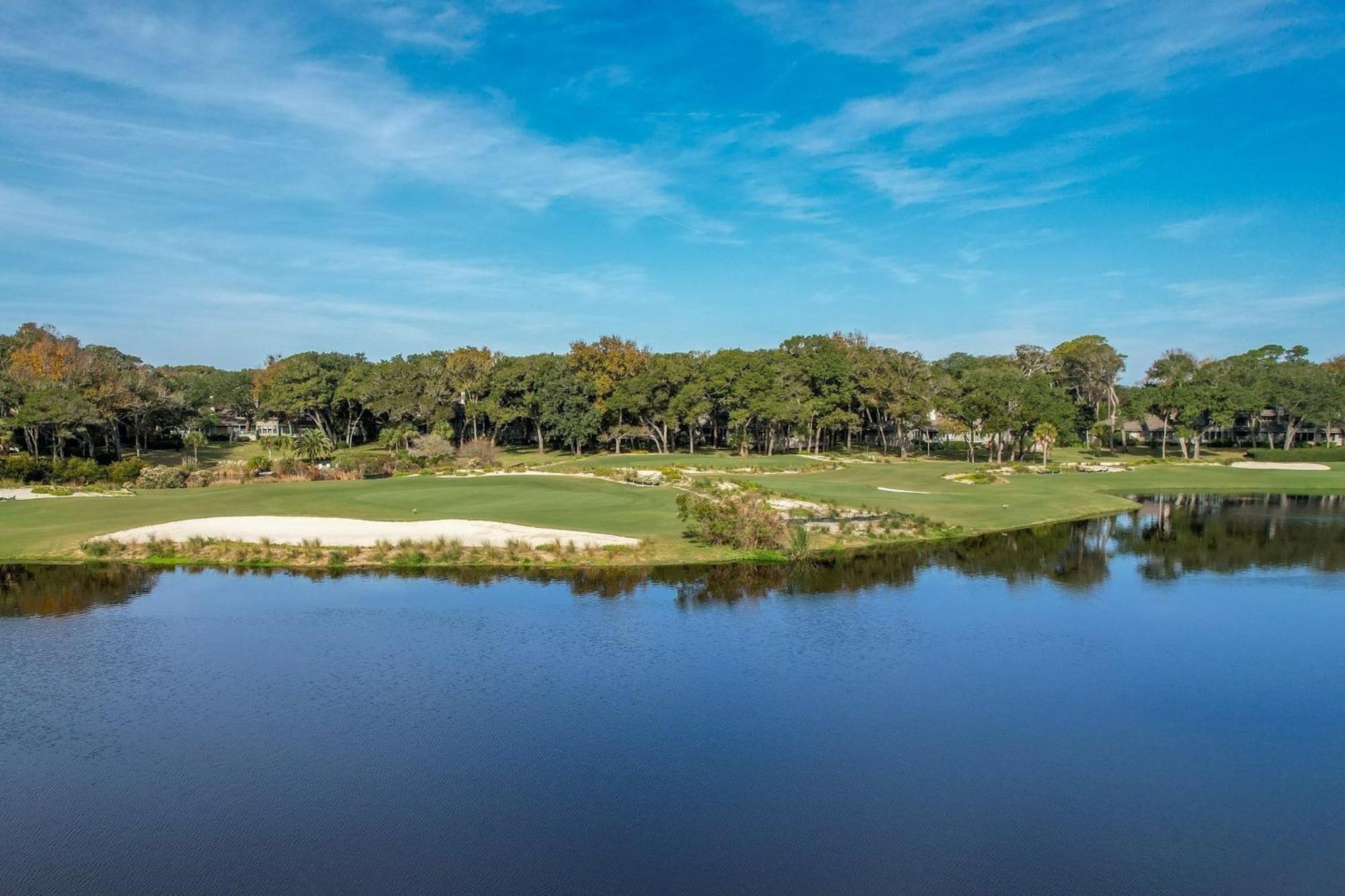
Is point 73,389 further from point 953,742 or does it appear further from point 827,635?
point 953,742

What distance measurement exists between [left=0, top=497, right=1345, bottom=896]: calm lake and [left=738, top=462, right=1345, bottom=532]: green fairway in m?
20.3

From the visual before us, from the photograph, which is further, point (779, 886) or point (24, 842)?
point (24, 842)

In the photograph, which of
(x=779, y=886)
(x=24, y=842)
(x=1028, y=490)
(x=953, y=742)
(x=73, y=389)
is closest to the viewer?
(x=779, y=886)

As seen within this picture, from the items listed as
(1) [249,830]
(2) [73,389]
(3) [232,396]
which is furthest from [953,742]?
(3) [232,396]

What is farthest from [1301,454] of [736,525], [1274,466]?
[736,525]

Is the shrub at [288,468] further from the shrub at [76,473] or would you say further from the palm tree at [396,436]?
the palm tree at [396,436]

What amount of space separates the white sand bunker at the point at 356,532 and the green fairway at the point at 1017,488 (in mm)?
17934

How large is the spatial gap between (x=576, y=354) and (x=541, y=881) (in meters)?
93.1

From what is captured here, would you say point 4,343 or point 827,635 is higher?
point 4,343

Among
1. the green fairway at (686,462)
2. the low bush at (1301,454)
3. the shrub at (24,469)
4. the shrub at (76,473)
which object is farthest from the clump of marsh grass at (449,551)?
the low bush at (1301,454)

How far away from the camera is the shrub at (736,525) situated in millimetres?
37781

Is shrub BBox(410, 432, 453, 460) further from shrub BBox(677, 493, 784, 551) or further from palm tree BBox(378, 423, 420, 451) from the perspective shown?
shrub BBox(677, 493, 784, 551)

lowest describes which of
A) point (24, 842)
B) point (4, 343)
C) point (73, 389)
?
point (24, 842)

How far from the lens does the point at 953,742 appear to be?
17141mm
